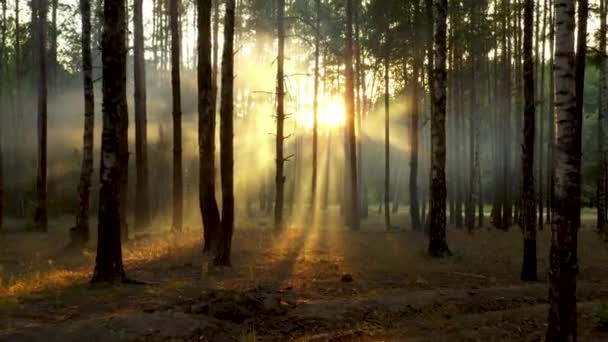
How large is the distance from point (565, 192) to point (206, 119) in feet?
33.0

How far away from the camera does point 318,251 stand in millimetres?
18391

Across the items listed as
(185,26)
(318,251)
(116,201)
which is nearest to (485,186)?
(185,26)

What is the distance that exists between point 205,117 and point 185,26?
34913 millimetres

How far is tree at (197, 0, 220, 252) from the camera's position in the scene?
14.8 m

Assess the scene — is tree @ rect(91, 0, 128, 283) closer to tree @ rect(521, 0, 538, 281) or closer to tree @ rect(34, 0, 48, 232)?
tree @ rect(521, 0, 538, 281)

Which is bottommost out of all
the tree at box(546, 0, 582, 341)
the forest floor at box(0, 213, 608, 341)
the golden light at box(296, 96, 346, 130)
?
the forest floor at box(0, 213, 608, 341)

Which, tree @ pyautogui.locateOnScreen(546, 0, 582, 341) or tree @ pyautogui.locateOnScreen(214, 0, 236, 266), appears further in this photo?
tree @ pyautogui.locateOnScreen(214, 0, 236, 266)

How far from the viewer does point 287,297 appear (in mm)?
10742

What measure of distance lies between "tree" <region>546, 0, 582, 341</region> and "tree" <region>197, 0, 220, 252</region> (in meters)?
9.62

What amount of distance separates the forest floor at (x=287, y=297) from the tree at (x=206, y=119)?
52.9 inches

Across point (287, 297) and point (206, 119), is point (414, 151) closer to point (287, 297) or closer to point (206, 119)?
point (206, 119)

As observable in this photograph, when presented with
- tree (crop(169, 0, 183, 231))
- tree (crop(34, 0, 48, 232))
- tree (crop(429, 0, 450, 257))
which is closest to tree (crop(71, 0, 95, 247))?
tree (crop(169, 0, 183, 231))

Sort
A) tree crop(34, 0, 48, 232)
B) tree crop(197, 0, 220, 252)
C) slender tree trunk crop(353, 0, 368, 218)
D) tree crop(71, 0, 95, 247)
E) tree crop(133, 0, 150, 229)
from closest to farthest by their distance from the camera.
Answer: tree crop(197, 0, 220, 252)
tree crop(71, 0, 95, 247)
tree crop(133, 0, 150, 229)
tree crop(34, 0, 48, 232)
slender tree trunk crop(353, 0, 368, 218)

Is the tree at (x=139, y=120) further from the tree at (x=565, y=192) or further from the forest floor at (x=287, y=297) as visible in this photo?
the tree at (x=565, y=192)
